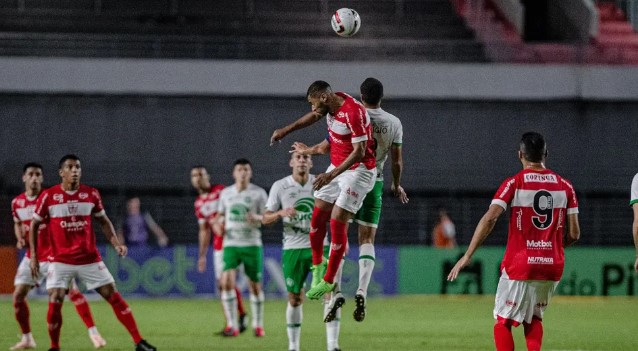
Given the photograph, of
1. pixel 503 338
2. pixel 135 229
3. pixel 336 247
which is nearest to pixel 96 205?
pixel 336 247

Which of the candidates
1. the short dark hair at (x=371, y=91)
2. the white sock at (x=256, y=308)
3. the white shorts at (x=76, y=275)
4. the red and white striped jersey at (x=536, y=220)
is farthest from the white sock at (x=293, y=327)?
the red and white striped jersey at (x=536, y=220)

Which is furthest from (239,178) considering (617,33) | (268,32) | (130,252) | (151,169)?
(617,33)

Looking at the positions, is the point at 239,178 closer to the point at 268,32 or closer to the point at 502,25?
the point at 268,32

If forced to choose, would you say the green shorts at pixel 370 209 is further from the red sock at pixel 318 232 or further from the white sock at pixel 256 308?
the white sock at pixel 256 308

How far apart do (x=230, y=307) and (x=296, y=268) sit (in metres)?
2.56

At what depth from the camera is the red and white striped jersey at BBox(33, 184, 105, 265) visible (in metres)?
13.1

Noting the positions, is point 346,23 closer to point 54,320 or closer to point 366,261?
point 366,261

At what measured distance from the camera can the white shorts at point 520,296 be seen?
10016 mm

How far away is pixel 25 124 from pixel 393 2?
34.2ft

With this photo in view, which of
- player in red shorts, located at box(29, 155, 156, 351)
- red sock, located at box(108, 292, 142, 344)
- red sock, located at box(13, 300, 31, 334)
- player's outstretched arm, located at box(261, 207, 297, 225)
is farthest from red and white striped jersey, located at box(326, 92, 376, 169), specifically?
red sock, located at box(13, 300, 31, 334)

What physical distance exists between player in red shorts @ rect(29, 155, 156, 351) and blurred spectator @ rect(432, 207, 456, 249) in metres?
13.2

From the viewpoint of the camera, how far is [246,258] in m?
16.7

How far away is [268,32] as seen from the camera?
29609mm

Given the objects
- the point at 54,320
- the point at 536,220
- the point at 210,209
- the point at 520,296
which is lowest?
the point at 54,320
